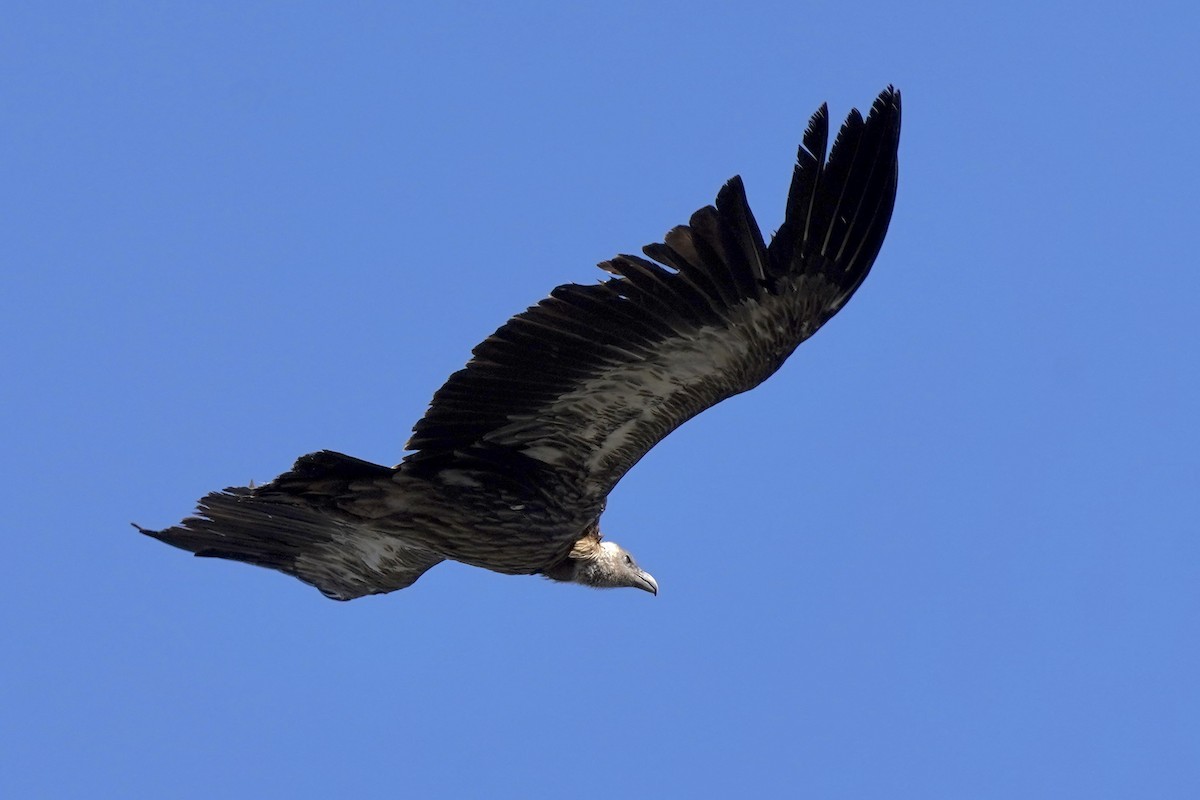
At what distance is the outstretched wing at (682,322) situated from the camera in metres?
8.84

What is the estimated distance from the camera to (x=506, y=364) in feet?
30.5

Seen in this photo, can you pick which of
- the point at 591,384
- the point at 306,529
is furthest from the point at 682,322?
the point at 306,529

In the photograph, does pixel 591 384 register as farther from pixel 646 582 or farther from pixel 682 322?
pixel 646 582

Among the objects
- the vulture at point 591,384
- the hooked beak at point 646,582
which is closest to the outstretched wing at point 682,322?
the vulture at point 591,384

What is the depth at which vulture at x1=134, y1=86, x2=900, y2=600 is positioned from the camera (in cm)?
890

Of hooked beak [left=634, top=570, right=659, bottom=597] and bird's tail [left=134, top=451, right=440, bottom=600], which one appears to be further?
hooked beak [left=634, top=570, right=659, bottom=597]

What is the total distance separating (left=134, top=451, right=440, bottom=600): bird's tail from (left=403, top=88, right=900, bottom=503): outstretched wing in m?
0.45

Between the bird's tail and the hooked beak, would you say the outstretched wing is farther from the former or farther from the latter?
the hooked beak

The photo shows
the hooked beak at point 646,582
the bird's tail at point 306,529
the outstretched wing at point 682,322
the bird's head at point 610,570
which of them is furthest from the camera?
the hooked beak at point 646,582

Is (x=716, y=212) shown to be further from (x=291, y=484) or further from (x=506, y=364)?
(x=291, y=484)

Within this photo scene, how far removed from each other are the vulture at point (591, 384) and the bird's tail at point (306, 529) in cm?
2

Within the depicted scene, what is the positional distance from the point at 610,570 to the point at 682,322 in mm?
2747

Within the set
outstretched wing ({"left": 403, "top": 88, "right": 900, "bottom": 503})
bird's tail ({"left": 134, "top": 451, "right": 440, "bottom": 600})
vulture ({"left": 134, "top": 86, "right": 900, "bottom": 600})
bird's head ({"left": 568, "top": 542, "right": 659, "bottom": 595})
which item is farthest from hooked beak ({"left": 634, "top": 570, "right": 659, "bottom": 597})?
outstretched wing ({"left": 403, "top": 88, "right": 900, "bottom": 503})

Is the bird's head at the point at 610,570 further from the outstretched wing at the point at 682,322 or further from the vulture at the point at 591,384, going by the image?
the outstretched wing at the point at 682,322
